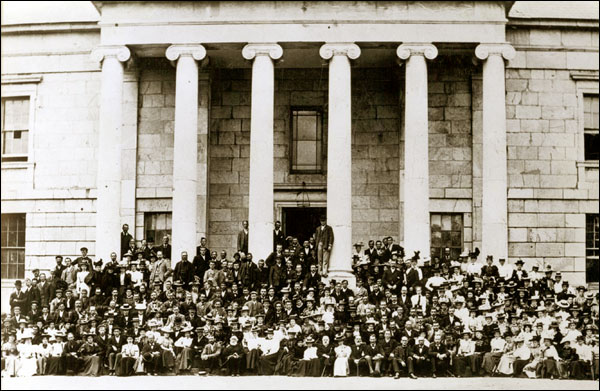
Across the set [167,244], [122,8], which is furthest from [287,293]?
[122,8]

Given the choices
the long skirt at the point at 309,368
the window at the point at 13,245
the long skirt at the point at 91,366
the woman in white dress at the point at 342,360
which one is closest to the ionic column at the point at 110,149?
the window at the point at 13,245

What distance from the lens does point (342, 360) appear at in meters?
22.8

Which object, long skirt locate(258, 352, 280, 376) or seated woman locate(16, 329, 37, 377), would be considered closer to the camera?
seated woman locate(16, 329, 37, 377)

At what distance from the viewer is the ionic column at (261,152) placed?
29609mm

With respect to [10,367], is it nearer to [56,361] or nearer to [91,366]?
[56,361]

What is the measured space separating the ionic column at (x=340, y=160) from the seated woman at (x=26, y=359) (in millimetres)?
9673

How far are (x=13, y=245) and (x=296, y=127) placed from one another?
11.0 m

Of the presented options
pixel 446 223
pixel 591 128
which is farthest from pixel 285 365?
pixel 591 128

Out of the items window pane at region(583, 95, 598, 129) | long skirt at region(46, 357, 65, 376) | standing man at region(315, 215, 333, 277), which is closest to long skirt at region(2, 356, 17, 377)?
long skirt at region(46, 357, 65, 376)

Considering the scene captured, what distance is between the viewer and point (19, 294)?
2622cm

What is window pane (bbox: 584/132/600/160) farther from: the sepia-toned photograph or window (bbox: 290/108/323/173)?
window (bbox: 290/108/323/173)

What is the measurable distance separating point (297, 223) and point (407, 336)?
11708 millimetres

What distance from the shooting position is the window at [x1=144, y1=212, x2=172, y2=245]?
3384 cm

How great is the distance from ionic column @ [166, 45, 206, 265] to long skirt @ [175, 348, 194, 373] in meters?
6.61
